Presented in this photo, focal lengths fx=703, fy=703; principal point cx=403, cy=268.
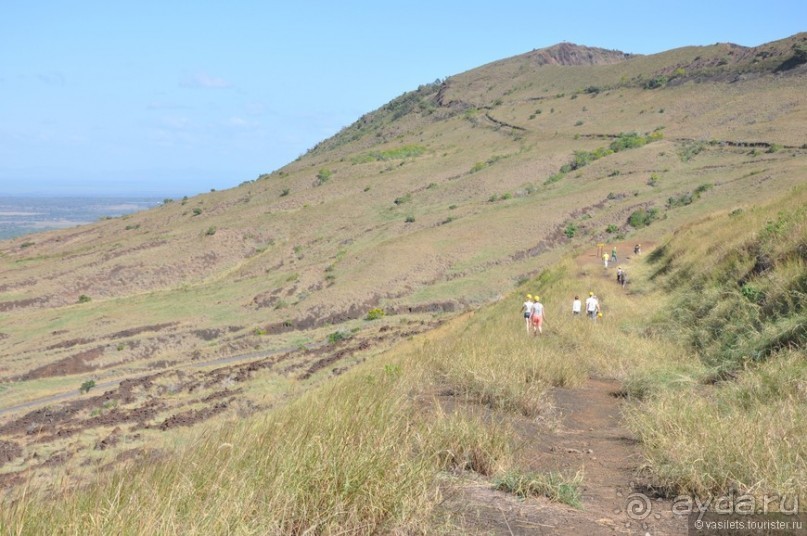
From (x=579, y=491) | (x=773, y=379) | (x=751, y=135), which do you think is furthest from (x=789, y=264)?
(x=751, y=135)

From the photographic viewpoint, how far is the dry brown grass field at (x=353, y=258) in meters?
22.6

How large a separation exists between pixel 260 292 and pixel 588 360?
4429 cm

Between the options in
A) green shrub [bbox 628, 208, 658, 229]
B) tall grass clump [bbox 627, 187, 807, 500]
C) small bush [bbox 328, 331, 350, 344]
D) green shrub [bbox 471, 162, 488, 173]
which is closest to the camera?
tall grass clump [bbox 627, 187, 807, 500]

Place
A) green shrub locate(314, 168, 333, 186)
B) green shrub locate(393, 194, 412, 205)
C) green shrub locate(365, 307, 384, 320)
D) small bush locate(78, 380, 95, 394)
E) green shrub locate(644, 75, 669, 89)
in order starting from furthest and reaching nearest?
green shrub locate(644, 75, 669, 89) → green shrub locate(314, 168, 333, 186) → green shrub locate(393, 194, 412, 205) → green shrub locate(365, 307, 384, 320) → small bush locate(78, 380, 95, 394)

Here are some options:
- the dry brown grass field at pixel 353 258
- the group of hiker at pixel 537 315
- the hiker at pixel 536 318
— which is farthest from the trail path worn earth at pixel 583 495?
the hiker at pixel 536 318

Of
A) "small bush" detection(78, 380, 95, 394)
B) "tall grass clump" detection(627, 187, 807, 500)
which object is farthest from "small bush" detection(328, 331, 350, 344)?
"tall grass clump" detection(627, 187, 807, 500)

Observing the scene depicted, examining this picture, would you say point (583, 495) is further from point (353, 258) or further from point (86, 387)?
point (353, 258)

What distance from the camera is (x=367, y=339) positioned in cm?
3597

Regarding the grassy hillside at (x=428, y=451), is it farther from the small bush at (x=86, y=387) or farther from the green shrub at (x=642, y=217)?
the green shrub at (x=642, y=217)

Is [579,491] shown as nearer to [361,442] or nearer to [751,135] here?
[361,442]

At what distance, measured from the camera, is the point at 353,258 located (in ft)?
191

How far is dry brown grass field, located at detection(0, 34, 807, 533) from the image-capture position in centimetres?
2262

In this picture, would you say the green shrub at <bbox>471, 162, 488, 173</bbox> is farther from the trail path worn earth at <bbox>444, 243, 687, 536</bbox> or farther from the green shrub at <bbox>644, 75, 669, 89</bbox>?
the trail path worn earth at <bbox>444, 243, 687, 536</bbox>

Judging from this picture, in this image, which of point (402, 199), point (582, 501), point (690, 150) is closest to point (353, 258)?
point (402, 199)
